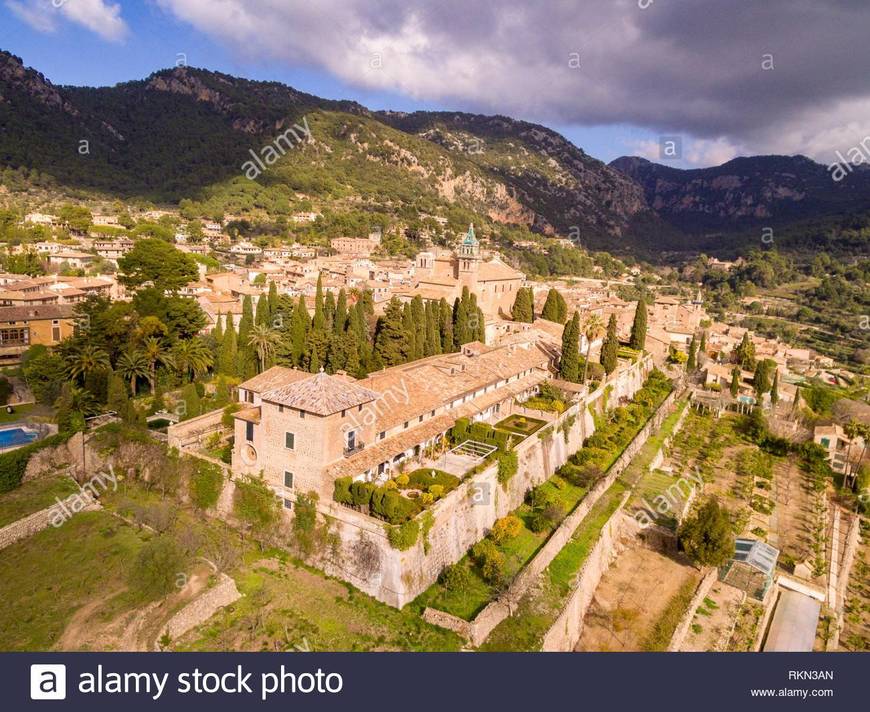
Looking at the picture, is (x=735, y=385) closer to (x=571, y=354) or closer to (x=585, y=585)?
(x=571, y=354)

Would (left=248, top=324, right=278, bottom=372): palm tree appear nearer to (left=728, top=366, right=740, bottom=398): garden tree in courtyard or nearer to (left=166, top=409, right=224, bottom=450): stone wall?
(left=166, top=409, right=224, bottom=450): stone wall

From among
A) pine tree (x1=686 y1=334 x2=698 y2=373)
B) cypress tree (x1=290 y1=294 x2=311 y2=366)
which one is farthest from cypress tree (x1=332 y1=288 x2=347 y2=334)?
pine tree (x1=686 y1=334 x2=698 y2=373)

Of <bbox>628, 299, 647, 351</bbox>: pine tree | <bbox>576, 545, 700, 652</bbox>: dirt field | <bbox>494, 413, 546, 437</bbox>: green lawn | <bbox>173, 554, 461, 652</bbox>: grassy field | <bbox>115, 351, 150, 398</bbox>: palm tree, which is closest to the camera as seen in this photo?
<bbox>173, 554, 461, 652</bbox>: grassy field

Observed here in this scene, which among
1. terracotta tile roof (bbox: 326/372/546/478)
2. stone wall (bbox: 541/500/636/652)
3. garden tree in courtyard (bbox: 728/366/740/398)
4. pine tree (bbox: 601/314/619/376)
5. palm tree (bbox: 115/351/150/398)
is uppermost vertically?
pine tree (bbox: 601/314/619/376)

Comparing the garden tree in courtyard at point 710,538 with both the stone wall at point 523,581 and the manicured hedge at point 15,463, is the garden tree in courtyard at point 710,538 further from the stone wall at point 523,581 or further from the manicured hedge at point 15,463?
the manicured hedge at point 15,463

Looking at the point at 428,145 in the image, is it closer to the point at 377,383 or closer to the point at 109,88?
the point at 109,88

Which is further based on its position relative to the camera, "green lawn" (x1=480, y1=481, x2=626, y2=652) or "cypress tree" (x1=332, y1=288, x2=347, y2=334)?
"cypress tree" (x1=332, y1=288, x2=347, y2=334)

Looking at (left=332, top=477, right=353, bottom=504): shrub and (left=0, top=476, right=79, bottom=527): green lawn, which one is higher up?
(left=332, top=477, right=353, bottom=504): shrub

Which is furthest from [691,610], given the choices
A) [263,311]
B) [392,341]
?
[263,311]

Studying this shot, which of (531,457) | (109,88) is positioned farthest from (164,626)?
(109,88)
